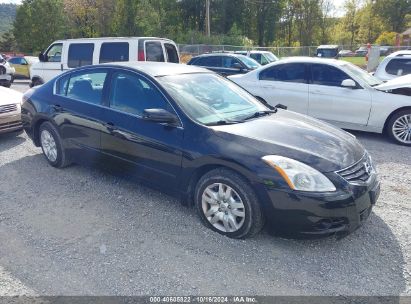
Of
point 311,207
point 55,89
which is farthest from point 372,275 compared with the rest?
point 55,89

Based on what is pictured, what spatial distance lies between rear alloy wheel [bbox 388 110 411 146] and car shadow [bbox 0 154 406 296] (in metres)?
3.34

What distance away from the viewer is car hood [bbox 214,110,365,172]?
3062 millimetres

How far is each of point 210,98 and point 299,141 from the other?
3.70 ft

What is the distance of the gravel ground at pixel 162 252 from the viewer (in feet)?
8.84

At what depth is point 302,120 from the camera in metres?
3.97

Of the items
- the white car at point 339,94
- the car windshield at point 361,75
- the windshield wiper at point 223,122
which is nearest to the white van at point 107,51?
the white car at point 339,94

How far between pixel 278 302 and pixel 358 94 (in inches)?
204

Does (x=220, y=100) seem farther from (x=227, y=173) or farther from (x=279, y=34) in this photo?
(x=279, y=34)

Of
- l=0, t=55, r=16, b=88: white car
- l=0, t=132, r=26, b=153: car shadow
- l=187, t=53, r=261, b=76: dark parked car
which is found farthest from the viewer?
l=0, t=55, r=16, b=88: white car

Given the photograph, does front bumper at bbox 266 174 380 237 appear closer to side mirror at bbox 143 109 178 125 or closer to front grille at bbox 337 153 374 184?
front grille at bbox 337 153 374 184

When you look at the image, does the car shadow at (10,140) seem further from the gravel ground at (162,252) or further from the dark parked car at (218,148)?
the gravel ground at (162,252)

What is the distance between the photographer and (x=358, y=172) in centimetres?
314

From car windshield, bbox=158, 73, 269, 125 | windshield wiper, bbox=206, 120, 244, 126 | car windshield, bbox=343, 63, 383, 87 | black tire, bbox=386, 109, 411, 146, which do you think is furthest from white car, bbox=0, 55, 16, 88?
black tire, bbox=386, 109, 411, 146

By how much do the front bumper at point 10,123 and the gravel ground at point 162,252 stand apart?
2.36 metres
